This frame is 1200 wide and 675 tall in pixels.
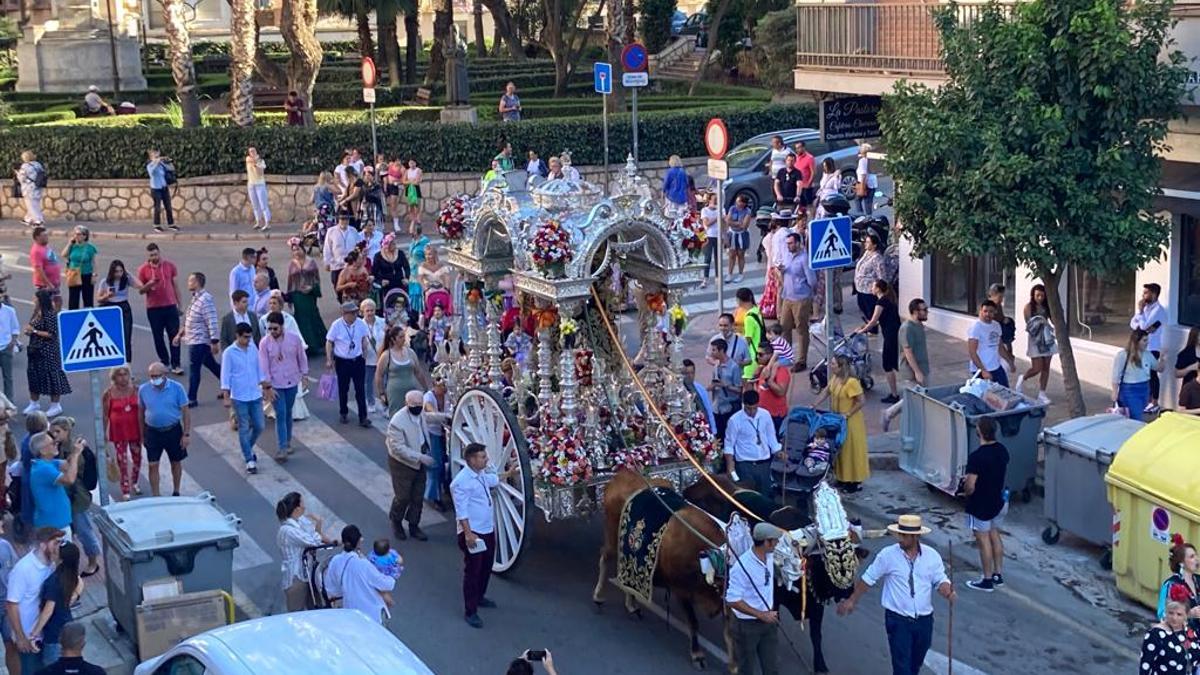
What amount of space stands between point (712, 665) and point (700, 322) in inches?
440

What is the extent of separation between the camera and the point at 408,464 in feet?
43.4

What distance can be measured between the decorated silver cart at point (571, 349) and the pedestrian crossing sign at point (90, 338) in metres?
2.84

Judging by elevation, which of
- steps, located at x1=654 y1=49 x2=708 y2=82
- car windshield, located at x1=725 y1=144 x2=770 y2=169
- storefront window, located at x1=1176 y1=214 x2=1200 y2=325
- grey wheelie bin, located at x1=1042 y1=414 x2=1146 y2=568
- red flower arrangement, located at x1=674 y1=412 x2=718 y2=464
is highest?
steps, located at x1=654 y1=49 x2=708 y2=82

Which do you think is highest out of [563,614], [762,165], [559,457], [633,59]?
[633,59]

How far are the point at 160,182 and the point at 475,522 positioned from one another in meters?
18.4

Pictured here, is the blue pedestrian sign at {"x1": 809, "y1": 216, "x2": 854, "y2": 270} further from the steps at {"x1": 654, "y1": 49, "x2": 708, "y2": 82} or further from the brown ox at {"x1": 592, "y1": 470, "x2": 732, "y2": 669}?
the steps at {"x1": 654, "y1": 49, "x2": 708, "y2": 82}

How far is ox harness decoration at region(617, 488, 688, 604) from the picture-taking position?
1114 cm

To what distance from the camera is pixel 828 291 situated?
→ 14945 millimetres

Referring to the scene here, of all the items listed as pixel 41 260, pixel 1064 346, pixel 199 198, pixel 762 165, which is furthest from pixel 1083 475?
pixel 199 198

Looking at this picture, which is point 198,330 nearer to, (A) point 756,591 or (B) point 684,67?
(A) point 756,591

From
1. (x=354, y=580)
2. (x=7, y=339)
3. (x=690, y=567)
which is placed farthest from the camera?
(x=7, y=339)

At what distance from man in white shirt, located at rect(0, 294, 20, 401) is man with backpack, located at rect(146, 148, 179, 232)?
36.4ft

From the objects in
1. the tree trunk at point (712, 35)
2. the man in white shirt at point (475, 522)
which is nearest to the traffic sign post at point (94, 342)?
the man in white shirt at point (475, 522)

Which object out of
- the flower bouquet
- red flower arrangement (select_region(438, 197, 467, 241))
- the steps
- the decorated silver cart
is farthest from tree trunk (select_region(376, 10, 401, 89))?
the flower bouquet
